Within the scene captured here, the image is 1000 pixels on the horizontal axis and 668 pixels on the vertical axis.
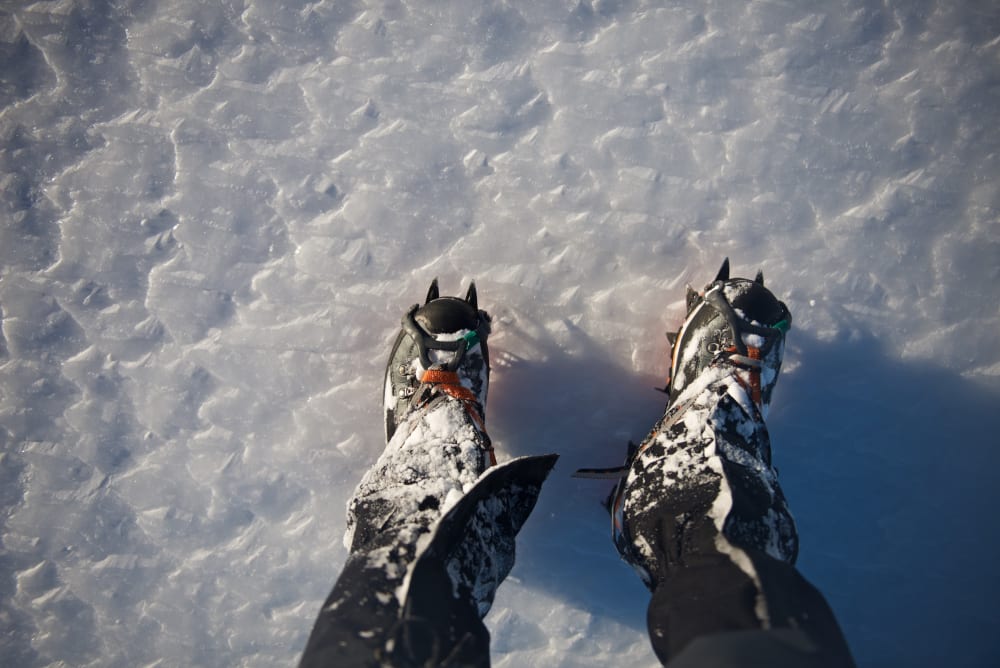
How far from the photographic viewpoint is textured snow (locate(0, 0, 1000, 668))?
1751mm

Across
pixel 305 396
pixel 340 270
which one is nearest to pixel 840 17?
pixel 340 270

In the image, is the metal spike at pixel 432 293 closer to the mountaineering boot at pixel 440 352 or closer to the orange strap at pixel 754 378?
the mountaineering boot at pixel 440 352

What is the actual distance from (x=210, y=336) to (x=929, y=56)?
2.30 metres

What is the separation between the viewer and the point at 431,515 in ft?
4.04

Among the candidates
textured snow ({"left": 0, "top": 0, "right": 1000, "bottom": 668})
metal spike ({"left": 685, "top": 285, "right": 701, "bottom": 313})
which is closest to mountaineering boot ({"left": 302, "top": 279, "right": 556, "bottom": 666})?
textured snow ({"left": 0, "top": 0, "right": 1000, "bottom": 668})

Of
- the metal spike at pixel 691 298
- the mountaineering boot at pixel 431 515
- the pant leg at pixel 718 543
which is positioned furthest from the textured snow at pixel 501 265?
the pant leg at pixel 718 543

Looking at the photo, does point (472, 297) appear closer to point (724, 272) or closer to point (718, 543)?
point (724, 272)

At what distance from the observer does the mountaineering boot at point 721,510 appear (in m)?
0.94

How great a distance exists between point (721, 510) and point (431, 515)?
1.92ft

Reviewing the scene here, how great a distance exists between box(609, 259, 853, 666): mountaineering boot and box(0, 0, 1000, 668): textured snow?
8.1 inches

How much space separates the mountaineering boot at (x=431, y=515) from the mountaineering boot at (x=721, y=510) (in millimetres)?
287

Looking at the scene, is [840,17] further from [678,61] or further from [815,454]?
[815,454]

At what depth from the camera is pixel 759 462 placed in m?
1.36

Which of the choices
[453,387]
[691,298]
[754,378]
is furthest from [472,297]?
[754,378]
